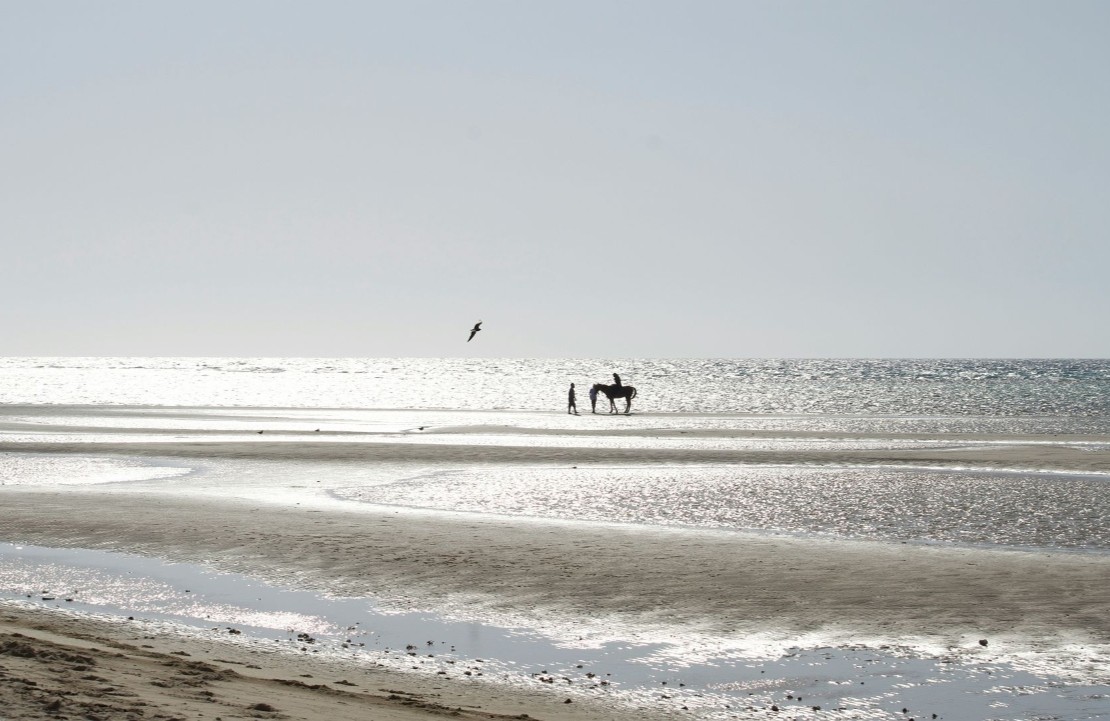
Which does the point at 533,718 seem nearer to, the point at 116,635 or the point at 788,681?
the point at 788,681

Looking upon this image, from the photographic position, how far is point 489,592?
46.3 feet

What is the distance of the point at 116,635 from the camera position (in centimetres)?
1122

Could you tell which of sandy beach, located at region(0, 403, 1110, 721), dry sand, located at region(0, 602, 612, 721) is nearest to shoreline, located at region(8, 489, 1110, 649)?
sandy beach, located at region(0, 403, 1110, 721)

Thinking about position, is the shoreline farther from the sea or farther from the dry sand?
the dry sand

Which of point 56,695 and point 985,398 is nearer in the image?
point 56,695

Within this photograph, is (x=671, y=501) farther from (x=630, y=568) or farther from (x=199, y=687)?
(x=199, y=687)

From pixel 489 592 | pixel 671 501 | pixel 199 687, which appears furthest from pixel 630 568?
pixel 671 501

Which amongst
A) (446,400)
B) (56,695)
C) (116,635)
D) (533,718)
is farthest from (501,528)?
(446,400)

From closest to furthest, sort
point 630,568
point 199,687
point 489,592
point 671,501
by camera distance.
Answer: point 199,687 < point 489,592 < point 630,568 < point 671,501

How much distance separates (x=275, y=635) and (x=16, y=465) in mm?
24425

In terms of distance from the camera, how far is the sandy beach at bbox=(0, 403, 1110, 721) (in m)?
9.05

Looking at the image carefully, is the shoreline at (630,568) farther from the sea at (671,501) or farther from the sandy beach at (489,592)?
the sea at (671,501)

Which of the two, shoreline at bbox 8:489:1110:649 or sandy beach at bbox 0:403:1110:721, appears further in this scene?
shoreline at bbox 8:489:1110:649

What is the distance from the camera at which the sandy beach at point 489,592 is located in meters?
9.05
